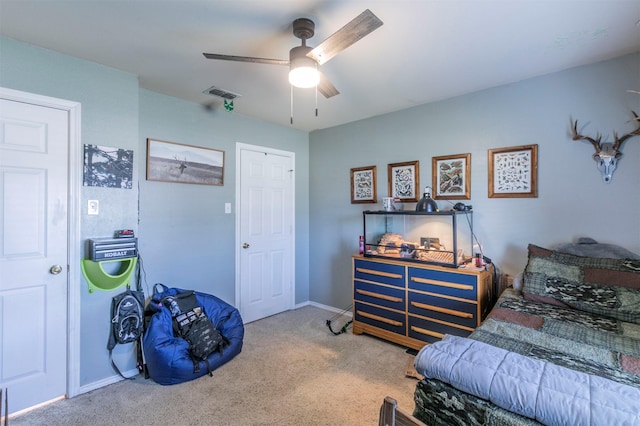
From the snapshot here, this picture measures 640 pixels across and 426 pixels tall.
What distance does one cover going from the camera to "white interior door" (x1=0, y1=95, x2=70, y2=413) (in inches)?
77.7

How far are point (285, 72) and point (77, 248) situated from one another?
6.83 feet

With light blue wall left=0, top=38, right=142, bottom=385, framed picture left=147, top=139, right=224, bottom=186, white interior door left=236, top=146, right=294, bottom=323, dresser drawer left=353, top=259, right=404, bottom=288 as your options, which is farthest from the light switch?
dresser drawer left=353, top=259, right=404, bottom=288

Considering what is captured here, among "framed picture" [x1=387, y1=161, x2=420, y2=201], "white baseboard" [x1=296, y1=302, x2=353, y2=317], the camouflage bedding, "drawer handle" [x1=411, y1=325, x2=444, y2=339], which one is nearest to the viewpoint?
the camouflage bedding

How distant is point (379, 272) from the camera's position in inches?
119

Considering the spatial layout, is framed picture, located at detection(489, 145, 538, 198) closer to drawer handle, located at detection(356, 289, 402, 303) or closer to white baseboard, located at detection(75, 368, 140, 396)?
drawer handle, located at detection(356, 289, 402, 303)

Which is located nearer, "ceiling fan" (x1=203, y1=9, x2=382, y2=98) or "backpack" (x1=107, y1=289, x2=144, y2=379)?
"ceiling fan" (x1=203, y1=9, x2=382, y2=98)

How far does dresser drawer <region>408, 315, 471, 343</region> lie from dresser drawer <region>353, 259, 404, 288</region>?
0.37m

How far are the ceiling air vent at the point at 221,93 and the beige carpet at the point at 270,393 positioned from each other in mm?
2482

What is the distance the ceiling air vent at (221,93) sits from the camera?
2777 mm

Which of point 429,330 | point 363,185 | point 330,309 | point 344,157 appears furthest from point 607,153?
point 330,309

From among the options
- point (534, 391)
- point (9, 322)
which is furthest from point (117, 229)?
point (534, 391)

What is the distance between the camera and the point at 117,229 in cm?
239

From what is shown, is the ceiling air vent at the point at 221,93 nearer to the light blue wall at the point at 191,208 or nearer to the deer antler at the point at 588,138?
the light blue wall at the point at 191,208

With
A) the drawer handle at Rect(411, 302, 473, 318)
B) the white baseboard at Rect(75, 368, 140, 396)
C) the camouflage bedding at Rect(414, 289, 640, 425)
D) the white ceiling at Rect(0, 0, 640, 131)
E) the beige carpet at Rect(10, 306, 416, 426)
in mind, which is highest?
the white ceiling at Rect(0, 0, 640, 131)
